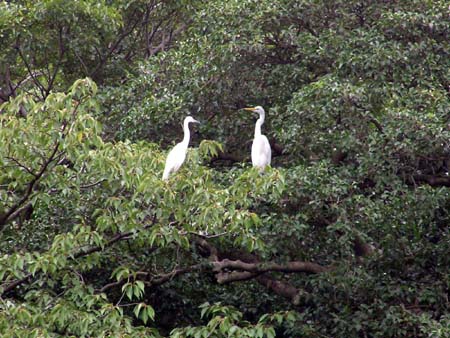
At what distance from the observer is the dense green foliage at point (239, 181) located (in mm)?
6035

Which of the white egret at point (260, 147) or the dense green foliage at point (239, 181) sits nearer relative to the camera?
the dense green foliage at point (239, 181)

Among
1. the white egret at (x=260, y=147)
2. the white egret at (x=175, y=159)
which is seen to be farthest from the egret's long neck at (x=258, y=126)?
the white egret at (x=175, y=159)

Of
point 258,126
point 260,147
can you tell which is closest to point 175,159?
point 260,147

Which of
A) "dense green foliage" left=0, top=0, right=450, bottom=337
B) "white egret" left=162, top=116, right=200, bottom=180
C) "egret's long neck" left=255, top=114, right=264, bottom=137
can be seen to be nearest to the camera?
"dense green foliage" left=0, top=0, right=450, bottom=337

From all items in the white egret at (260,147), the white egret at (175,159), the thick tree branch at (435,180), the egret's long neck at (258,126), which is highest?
the white egret at (175,159)

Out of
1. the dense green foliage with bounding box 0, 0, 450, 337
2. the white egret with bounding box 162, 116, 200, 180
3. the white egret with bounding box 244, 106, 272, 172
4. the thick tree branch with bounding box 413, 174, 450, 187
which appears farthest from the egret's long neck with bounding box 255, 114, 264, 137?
the thick tree branch with bounding box 413, 174, 450, 187

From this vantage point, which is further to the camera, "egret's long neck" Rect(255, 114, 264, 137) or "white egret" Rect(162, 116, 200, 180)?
"egret's long neck" Rect(255, 114, 264, 137)

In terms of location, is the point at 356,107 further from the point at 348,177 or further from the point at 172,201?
the point at 172,201

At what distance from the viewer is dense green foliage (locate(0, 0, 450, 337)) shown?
6.04m

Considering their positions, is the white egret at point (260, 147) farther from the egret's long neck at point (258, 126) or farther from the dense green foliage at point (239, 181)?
the dense green foliage at point (239, 181)

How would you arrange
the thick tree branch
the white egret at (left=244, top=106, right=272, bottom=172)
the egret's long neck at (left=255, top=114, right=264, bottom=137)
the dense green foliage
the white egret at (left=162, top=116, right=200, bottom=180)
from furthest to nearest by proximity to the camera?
1. the egret's long neck at (left=255, top=114, right=264, bottom=137)
2. the white egret at (left=244, top=106, right=272, bottom=172)
3. the thick tree branch
4. the white egret at (left=162, top=116, right=200, bottom=180)
5. the dense green foliage

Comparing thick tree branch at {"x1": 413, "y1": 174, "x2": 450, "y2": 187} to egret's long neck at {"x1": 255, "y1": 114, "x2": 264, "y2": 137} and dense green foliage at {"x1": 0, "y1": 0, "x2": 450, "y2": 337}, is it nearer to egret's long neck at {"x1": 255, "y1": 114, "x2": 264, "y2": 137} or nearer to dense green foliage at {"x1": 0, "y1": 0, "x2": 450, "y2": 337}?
dense green foliage at {"x1": 0, "y1": 0, "x2": 450, "y2": 337}

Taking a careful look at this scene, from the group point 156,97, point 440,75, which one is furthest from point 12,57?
point 440,75

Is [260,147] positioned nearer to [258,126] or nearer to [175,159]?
[258,126]
